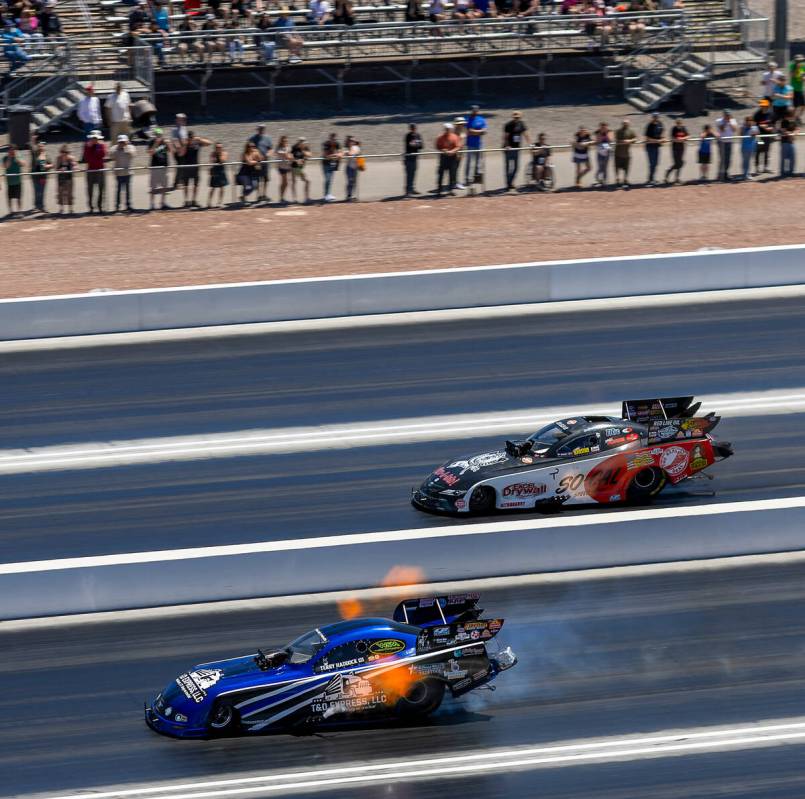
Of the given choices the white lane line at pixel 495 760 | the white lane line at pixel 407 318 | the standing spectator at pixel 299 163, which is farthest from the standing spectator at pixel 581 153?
the white lane line at pixel 495 760

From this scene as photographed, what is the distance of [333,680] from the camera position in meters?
12.8

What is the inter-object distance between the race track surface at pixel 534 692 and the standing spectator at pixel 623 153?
51.4ft

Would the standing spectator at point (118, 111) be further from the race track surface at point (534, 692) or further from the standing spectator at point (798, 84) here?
the race track surface at point (534, 692)

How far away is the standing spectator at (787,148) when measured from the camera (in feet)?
102

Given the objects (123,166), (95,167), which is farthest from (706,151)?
(95,167)

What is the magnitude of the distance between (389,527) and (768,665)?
518 cm

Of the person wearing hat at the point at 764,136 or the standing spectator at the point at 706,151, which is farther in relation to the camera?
the person wearing hat at the point at 764,136

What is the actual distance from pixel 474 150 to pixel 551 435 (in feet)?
45.9

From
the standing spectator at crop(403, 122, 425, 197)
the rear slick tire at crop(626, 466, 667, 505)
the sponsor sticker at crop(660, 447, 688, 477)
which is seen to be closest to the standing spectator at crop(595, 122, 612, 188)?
the standing spectator at crop(403, 122, 425, 197)

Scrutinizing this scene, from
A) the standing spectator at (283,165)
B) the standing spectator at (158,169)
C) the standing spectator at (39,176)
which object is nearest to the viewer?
the standing spectator at (39,176)

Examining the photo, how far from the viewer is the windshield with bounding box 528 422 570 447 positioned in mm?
17562

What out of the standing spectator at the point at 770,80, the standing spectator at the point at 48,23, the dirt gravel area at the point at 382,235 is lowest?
the dirt gravel area at the point at 382,235

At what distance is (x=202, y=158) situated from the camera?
33344mm

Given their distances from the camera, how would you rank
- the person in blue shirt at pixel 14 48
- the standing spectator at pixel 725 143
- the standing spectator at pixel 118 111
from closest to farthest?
the standing spectator at pixel 725 143, the standing spectator at pixel 118 111, the person in blue shirt at pixel 14 48
